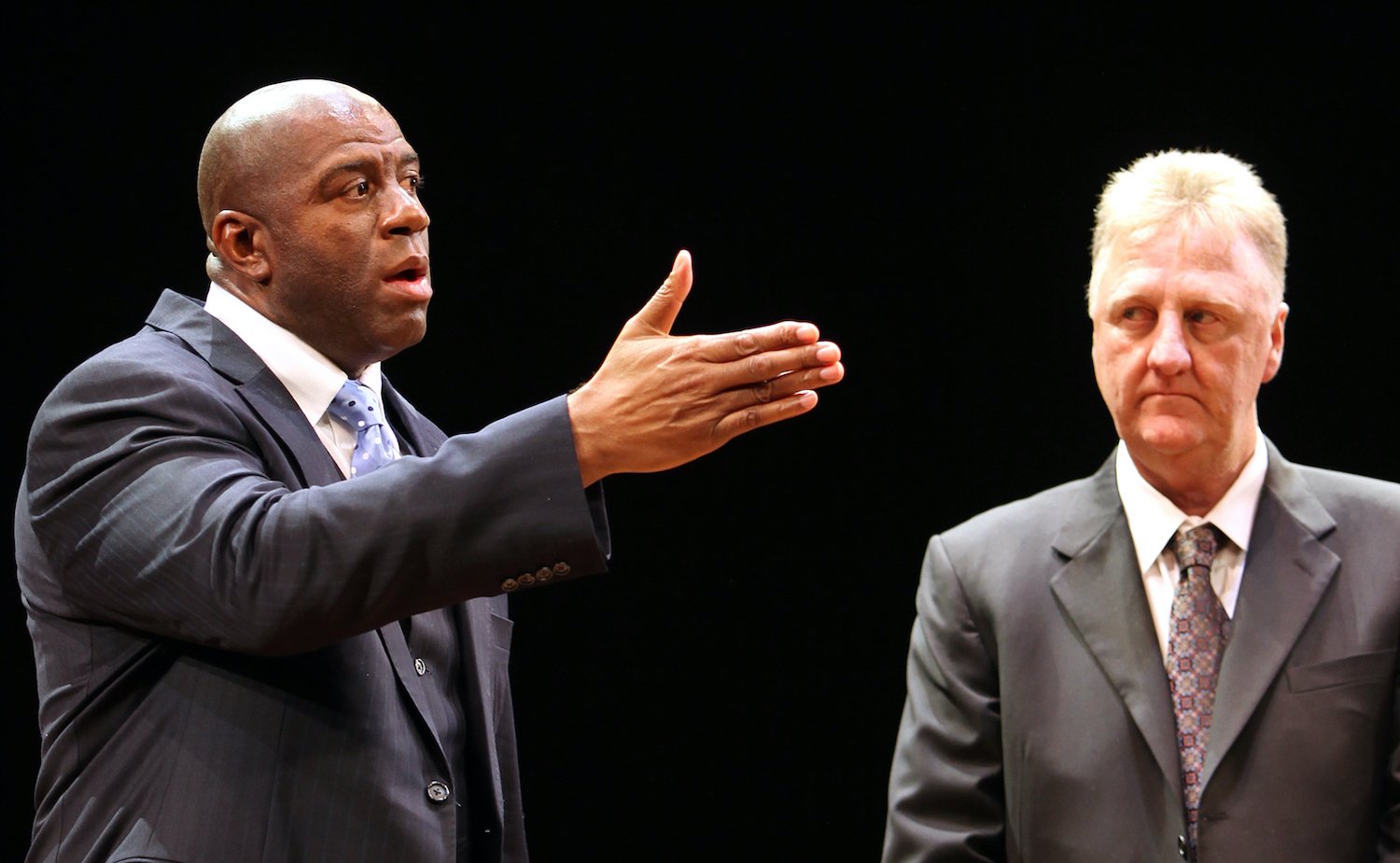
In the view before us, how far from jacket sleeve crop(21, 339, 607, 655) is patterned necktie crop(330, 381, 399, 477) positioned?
30cm

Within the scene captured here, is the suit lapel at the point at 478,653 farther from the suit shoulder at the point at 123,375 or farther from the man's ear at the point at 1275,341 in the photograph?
the man's ear at the point at 1275,341

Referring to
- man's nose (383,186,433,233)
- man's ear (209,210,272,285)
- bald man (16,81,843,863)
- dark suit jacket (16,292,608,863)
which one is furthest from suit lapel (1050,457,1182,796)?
man's ear (209,210,272,285)

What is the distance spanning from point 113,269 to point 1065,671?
2.20 meters

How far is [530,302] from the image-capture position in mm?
3094

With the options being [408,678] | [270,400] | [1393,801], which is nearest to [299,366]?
[270,400]

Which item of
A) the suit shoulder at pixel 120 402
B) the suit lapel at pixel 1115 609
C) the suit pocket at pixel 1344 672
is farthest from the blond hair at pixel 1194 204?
the suit shoulder at pixel 120 402

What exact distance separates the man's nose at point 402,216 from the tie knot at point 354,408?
0.21 m

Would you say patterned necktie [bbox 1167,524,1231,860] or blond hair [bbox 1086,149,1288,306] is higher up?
blond hair [bbox 1086,149,1288,306]

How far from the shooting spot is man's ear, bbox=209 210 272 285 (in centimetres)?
167

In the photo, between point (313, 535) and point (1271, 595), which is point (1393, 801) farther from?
point (313, 535)

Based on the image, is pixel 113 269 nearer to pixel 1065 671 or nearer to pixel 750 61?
pixel 750 61

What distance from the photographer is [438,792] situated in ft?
4.87

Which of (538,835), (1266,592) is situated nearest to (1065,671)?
(1266,592)

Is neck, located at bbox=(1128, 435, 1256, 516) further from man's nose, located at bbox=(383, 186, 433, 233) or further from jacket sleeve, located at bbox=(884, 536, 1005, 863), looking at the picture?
man's nose, located at bbox=(383, 186, 433, 233)
